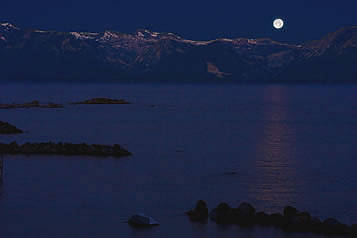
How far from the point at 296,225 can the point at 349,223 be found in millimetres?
3039

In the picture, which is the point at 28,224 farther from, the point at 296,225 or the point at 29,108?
the point at 29,108

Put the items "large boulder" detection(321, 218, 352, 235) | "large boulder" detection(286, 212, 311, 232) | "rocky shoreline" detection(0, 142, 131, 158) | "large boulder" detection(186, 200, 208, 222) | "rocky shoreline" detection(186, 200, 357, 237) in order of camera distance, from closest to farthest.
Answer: "large boulder" detection(321, 218, 352, 235), "rocky shoreline" detection(186, 200, 357, 237), "large boulder" detection(286, 212, 311, 232), "large boulder" detection(186, 200, 208, 222), "rocky shoreline" detection(0, 142, 131, 158)

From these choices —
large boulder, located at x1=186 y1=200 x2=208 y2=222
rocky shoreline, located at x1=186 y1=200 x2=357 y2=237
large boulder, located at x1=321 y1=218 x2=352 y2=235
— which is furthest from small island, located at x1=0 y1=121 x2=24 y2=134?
large boulder, located at x1=321 y1=218 x2=352 y2=235

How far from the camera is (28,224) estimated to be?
3159cm

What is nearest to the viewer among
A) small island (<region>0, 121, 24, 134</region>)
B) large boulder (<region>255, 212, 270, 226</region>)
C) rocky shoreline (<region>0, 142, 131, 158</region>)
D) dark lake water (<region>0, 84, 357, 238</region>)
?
large boulder (<region>255, 212, 270, 226</region>)

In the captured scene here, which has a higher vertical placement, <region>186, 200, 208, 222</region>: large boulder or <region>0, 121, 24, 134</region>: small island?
<region>0, 121, 24, 134</region>: small island

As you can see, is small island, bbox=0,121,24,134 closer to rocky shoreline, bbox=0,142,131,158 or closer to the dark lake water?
the dark lake water

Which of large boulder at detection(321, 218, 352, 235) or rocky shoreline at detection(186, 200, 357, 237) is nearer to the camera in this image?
large boulder at detection(321, 218, 352, 235)

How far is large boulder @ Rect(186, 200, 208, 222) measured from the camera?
32.2 m

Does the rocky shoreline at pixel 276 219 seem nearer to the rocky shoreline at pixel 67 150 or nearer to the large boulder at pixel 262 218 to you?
the large boulder at pixel 262 218

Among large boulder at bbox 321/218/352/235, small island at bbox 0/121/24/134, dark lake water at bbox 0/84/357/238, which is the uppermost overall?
small island at bbox 0/121/24/134

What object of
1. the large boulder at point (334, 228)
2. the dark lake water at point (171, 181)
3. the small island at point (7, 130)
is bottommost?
the large boulder at point (334, 228)

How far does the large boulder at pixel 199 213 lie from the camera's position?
32216 millimetres

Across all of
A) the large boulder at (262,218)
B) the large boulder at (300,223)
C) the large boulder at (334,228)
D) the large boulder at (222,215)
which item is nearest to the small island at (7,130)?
the large boulder at (222,215)
